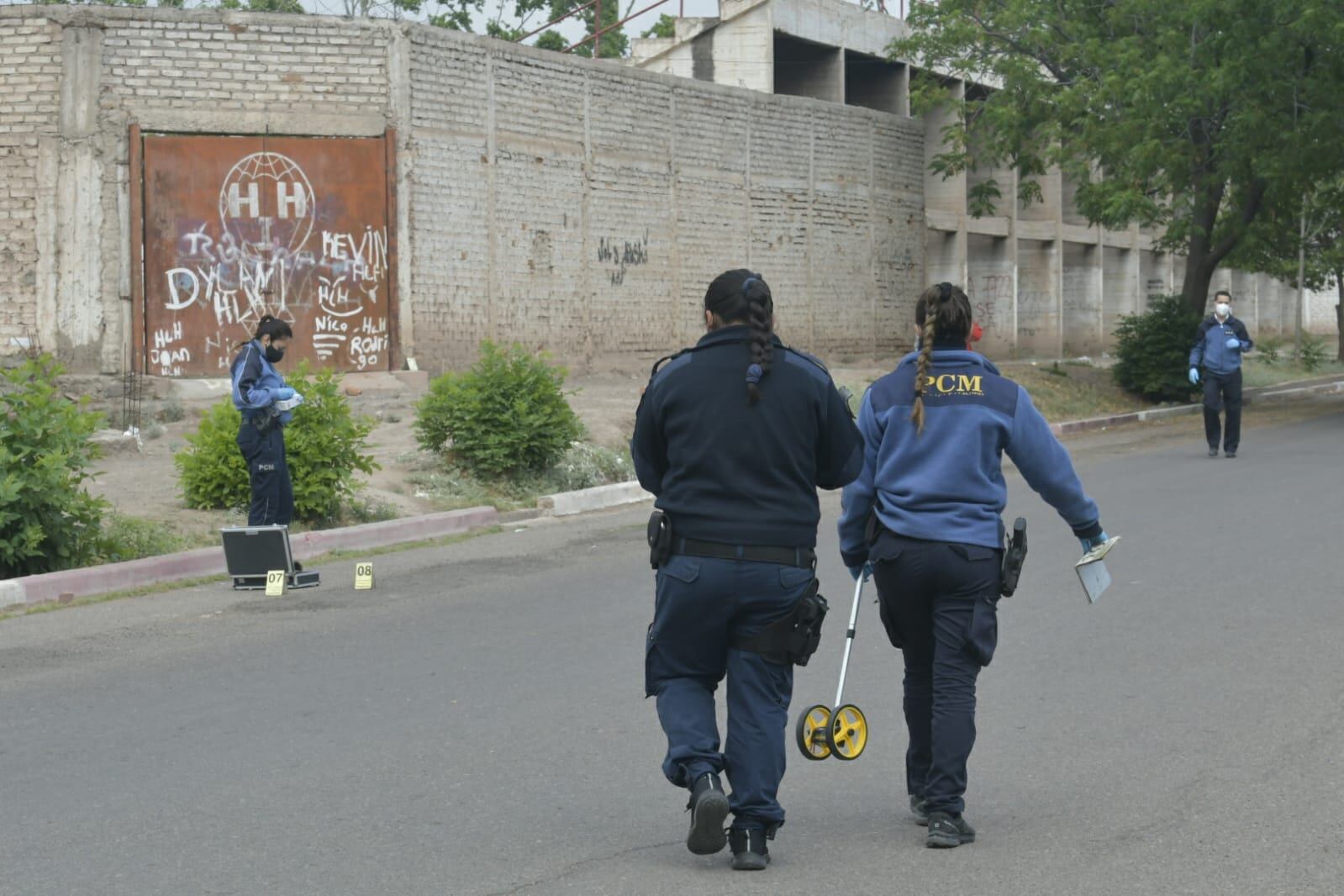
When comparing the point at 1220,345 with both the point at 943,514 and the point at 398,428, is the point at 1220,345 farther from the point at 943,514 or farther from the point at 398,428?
the point at 943,514

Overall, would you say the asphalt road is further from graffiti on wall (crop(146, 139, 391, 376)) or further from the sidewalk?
graffiti on wall (crop(146, 139, 391, 376))

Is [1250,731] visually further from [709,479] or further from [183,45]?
[183,45]

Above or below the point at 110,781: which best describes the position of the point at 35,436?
above

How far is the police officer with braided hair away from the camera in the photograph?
4.88m

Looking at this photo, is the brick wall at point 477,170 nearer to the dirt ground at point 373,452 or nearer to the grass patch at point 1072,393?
the dirt ground at point 373,452

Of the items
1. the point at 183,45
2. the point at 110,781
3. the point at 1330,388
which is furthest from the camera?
the point at 1330,388

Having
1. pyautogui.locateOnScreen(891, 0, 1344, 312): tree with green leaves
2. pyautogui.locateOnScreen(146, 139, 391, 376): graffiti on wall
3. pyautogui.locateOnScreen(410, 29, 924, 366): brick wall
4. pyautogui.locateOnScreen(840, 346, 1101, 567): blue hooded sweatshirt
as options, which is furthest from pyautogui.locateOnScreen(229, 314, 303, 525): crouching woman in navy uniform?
pyautogui.locateOnScreen(891, 0, 1344, 312): tree with green leaves

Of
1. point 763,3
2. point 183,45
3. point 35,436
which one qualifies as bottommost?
point 35,436

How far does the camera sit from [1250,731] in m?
6.70

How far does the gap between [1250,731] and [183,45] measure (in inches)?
761

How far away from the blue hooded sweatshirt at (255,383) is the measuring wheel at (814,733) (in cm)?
707

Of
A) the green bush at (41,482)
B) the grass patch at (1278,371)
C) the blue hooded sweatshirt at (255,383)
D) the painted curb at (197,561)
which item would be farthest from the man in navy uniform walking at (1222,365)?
the grass patch at (1278,371)

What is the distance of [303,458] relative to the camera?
13398mm

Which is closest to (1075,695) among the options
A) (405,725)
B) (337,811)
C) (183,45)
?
(405,725)
